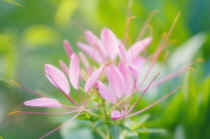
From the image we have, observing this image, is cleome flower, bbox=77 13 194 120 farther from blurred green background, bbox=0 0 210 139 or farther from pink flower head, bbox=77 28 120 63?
blurred green background, bbox=0 0 210 139

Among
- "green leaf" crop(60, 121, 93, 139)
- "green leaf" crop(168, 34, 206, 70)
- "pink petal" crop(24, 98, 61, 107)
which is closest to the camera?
"pink petal" crop(24, 98, 61, 107)

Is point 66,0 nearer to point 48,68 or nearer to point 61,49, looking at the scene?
point 61,49

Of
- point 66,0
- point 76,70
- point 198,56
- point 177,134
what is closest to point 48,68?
point 76,70

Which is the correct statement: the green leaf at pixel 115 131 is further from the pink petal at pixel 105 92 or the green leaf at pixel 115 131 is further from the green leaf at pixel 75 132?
the green leaf at pixel 75 132

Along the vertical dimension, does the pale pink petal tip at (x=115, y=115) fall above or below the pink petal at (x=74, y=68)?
below

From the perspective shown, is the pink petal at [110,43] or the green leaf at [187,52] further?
the green leaf at [187,52]

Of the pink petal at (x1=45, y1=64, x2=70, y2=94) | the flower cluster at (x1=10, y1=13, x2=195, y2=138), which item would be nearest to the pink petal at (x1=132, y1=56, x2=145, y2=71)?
the flower cluster at (x1=10, y1=13, x2=195, y2=138)

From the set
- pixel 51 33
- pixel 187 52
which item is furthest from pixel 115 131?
pixel 51 33

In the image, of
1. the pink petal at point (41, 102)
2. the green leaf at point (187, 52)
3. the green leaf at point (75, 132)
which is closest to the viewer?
the pink petal at point (41, 102)

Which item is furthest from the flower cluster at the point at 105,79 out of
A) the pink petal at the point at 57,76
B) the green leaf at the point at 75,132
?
the green leaf at the point at 75,132
